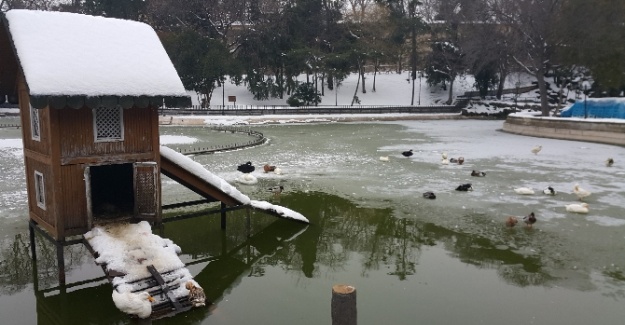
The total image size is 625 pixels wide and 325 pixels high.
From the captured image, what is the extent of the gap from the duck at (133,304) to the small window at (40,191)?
389 cm

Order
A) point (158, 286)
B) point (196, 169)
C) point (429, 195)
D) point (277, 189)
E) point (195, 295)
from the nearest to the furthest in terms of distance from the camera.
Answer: point (158, 286) < point (195, 295) < point (196, 169) < point (429, 195) < point (277, 189)

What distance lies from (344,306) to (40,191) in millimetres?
8545

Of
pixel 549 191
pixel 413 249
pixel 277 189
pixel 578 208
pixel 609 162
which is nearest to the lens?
pixel 413 249

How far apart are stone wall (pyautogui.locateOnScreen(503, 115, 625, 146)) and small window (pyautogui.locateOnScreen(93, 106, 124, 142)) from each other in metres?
34.1

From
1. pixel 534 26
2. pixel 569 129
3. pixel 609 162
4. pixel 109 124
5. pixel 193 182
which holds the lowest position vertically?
pixel 609 162

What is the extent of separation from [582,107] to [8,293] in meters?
44.2

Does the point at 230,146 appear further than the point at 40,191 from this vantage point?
Yes

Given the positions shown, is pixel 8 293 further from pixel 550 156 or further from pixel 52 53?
pixel 550 156

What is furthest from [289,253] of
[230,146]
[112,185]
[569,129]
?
[569,129]

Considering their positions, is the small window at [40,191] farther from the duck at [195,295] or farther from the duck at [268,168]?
the duck at [268,168]

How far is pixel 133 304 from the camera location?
839 centimetres

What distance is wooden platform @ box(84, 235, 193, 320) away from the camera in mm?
8806

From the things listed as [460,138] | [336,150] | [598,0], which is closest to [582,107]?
[598,0]

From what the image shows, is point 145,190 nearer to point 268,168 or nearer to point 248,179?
point 248,179
